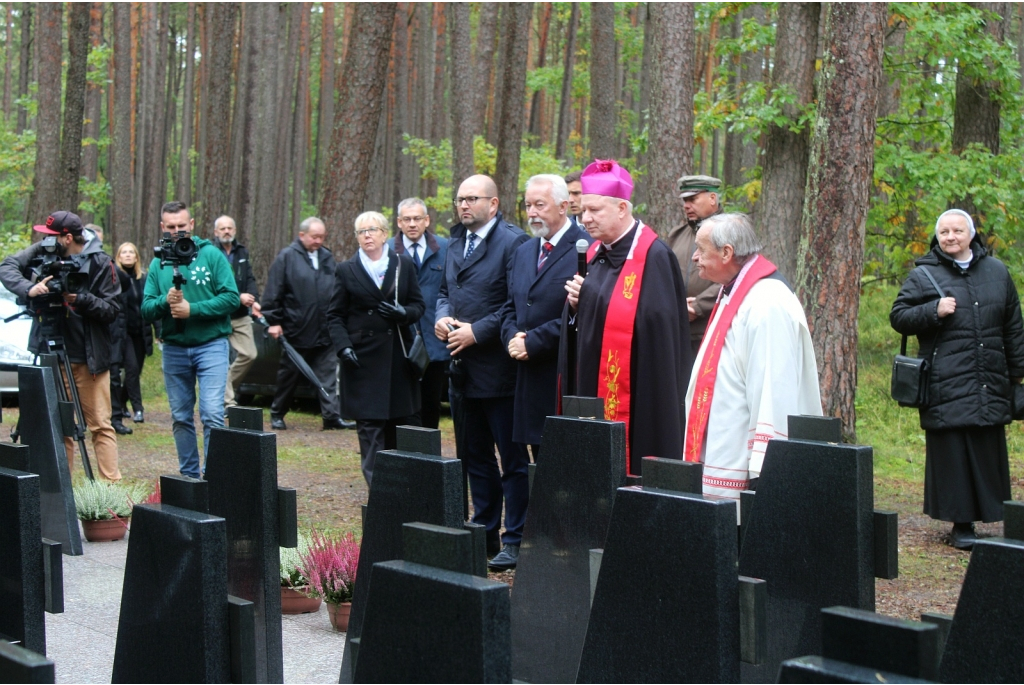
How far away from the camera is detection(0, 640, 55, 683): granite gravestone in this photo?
177 centimetres

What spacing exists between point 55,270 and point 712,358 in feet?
18.5

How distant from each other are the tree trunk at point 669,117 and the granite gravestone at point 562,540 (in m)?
8.65

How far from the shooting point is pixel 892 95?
1658 cm

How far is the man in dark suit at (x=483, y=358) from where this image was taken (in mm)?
6402

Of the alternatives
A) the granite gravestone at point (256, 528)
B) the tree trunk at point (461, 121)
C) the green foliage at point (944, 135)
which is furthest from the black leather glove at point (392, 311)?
the tree trunk at point (461, 121)

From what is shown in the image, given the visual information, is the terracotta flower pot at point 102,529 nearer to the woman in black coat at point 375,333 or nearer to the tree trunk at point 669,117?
the woman in black coat at point 375,333

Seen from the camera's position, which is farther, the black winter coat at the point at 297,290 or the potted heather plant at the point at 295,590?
the black winter coat at the point at 297,290

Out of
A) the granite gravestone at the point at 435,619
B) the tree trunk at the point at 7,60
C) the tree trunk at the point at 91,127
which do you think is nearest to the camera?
the granite gravestone at the point at 435,619

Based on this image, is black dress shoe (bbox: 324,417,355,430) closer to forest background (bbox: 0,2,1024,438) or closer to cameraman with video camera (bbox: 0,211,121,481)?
forest background (bbox: 0,2,1024,438)

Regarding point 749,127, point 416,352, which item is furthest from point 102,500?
point 749,127

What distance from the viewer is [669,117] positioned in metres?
12.4

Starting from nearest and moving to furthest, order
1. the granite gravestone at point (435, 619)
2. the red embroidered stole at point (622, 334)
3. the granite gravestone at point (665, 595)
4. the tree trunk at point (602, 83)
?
the granite gravestone at point (435, 619)
the granite gravestone at point (665, 595)
the red embroidered stole at point (622, 334)
the tree trunk at point (602, 83)

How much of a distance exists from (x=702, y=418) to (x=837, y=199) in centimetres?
547

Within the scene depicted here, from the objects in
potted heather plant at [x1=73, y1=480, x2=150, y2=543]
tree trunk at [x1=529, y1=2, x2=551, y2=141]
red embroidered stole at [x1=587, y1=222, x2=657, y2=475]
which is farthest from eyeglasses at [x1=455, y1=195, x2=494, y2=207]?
tree trunk at [x1=529, y1=2, x2=551, y2=141]
